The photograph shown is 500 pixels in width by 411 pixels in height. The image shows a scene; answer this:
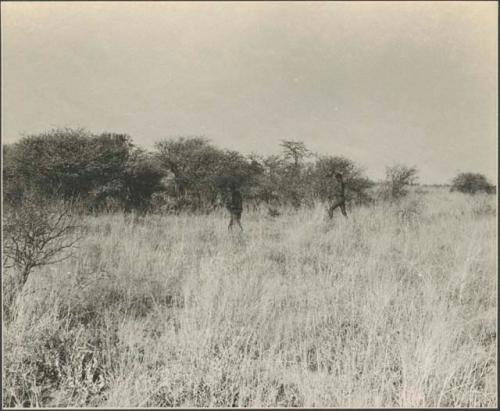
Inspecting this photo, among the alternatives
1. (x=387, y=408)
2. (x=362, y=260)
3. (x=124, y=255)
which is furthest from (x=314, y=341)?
(x=124, y=255)

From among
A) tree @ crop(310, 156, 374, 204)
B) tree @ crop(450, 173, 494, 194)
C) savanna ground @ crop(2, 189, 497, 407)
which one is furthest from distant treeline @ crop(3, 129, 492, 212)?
tree @ crop(450, 173, 494, 194)

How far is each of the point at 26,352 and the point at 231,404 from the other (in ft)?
5.19

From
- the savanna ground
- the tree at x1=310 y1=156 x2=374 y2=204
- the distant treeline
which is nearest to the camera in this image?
the savanna ground

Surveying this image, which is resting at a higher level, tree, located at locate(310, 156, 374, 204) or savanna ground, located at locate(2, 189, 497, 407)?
tree, located at locate(310, 156, 374, 204)

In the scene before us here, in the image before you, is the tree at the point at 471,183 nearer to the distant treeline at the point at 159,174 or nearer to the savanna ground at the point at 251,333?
the distant treeline at the point at 159,174

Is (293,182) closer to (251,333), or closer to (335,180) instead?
(335,180)

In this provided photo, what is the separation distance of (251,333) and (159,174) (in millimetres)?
15485

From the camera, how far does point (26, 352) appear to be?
3201 mm

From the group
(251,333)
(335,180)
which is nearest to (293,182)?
(335,180)

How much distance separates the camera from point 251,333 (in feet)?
12.2

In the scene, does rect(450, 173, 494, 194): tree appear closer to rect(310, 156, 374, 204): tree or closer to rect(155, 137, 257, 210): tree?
rect(310, 156, 374, 204): tree

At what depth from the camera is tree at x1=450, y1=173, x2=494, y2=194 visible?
112ft

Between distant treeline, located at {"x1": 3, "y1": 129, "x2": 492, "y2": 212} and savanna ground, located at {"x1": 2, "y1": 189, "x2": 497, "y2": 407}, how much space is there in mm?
7468

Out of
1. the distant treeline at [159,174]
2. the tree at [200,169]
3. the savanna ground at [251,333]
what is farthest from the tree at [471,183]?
the savanna ground at [251,333]
